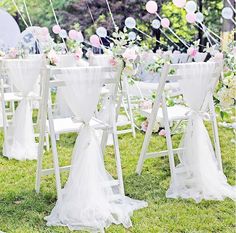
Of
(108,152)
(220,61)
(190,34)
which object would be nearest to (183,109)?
(220,61)

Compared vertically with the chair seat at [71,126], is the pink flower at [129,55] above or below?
above

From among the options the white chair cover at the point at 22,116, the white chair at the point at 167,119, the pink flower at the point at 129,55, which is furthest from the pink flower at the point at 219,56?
the white chair cover at the point at 22,116

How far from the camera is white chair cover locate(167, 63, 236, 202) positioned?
132 inches

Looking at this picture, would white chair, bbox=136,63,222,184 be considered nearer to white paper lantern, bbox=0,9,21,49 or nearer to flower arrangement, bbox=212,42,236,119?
flower arrangement, bbox=212,42,236,119

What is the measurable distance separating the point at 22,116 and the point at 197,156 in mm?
1904

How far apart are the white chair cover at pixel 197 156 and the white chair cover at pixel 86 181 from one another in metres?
0.54

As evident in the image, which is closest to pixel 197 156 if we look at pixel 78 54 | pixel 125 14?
pixel 78 54

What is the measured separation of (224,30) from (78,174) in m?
6.08

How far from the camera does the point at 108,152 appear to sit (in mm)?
4508

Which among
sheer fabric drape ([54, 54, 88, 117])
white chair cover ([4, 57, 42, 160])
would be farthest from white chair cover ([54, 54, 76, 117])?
white chair cover ([4, 57, 42, 160])

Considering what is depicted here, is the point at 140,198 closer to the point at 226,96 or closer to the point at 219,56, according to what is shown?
the point at 226,96

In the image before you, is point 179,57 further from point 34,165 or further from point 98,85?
point 98,85

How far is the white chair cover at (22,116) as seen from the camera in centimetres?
432

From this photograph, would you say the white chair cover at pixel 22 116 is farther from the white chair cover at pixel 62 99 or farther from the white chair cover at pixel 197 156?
the white chair cover at pixel 197 156
